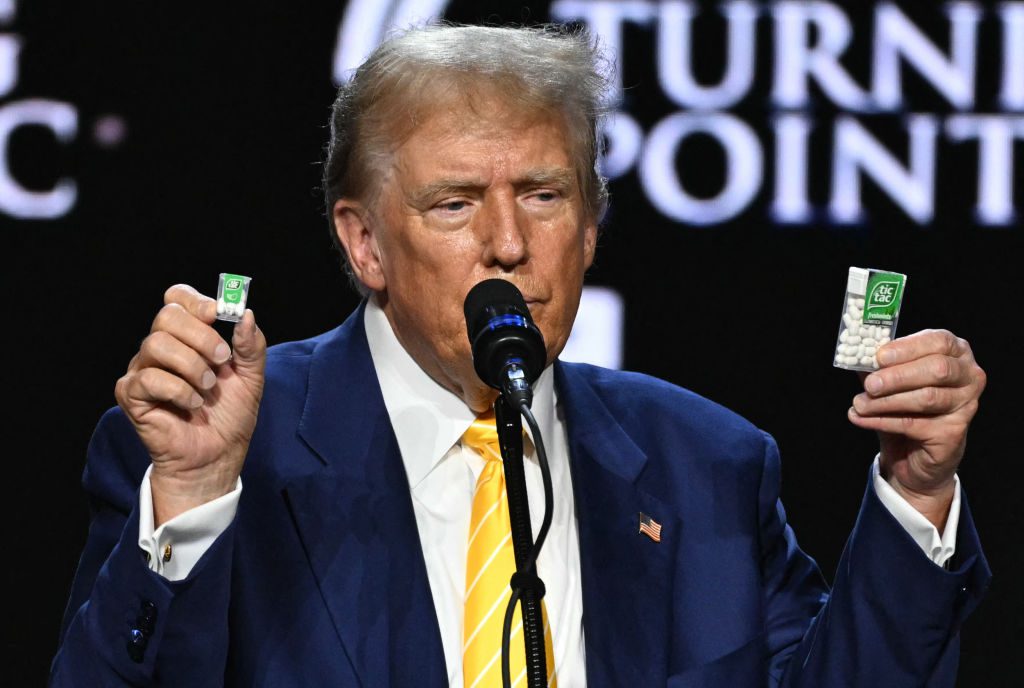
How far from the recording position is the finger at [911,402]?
182 cm

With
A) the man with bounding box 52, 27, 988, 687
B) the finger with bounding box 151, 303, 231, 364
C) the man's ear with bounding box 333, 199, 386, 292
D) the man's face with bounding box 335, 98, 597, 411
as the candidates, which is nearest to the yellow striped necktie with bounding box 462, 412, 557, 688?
the man with bounding box 52, 27, 988, 687

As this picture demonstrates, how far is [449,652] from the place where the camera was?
2061mm

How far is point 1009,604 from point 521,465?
2.24 metres

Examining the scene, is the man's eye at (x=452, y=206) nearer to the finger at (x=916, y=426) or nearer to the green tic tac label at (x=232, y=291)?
the green tic tac label at (x=232, y=291)

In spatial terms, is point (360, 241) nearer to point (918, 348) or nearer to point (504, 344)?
point (504, 344)

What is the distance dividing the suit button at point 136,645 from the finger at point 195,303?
0.40m

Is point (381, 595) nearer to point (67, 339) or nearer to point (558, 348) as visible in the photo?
point (558, 348)

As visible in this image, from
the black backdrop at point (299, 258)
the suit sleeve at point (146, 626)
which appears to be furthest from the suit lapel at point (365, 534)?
the black backdrop at point (299, 258)

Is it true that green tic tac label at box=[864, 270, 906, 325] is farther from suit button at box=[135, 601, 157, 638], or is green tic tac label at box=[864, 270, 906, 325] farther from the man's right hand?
suit button at box=[135, 601, 157, 638]

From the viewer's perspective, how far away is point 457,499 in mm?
2205

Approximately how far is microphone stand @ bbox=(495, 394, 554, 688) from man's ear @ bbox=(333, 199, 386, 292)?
0.79m

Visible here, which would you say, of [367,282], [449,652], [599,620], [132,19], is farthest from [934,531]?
[132,19]

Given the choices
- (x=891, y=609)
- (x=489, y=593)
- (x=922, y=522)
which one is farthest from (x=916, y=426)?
(x=489, y=593)

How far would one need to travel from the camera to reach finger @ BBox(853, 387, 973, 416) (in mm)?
1818
